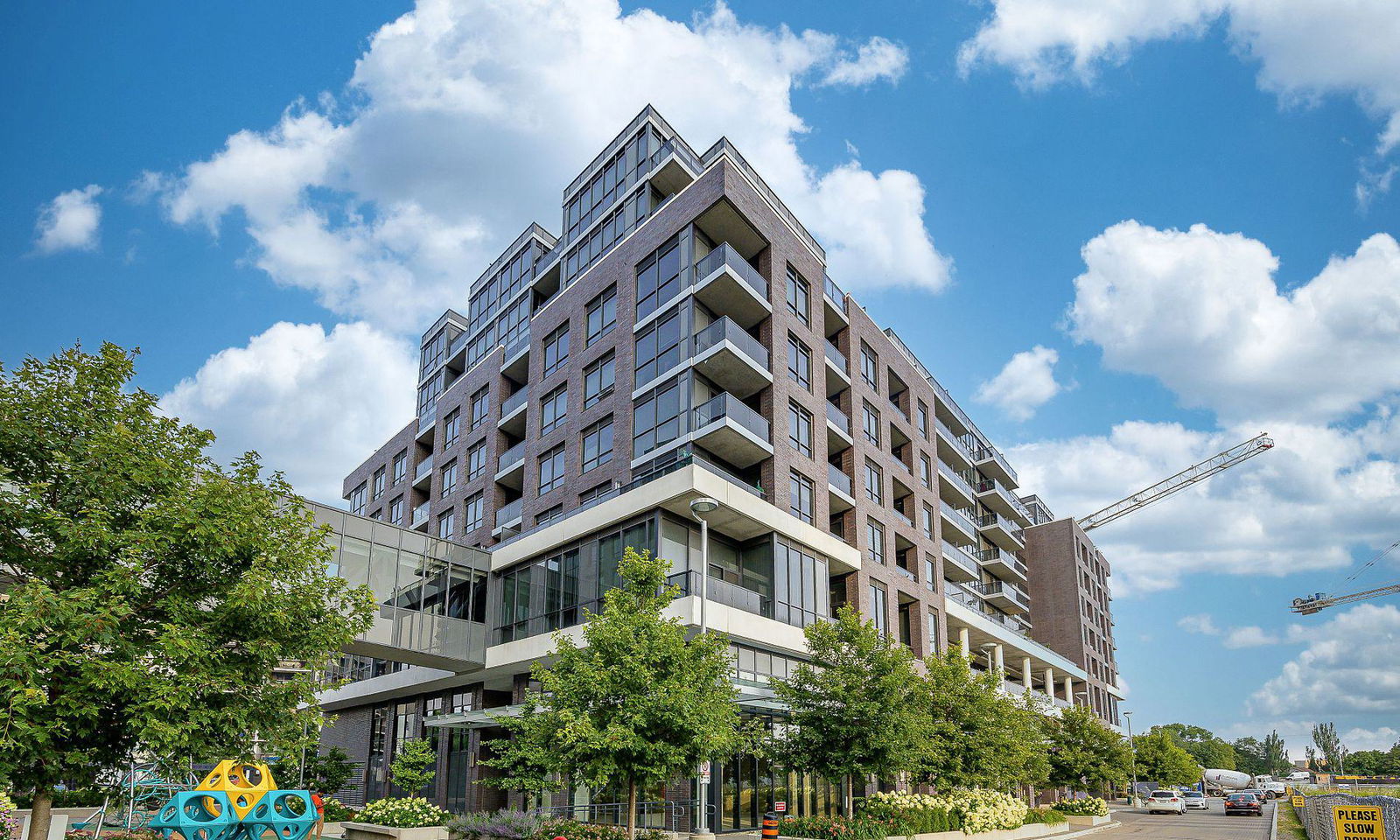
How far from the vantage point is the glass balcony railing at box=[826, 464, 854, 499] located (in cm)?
3856

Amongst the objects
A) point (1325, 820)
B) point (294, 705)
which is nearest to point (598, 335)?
point (294, 705)

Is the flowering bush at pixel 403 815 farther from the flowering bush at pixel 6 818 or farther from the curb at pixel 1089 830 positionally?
the curb at pixel 1089 830

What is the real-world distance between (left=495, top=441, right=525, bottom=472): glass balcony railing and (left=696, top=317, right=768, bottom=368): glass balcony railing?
41.2 feet

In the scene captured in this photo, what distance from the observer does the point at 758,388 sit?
3525cm

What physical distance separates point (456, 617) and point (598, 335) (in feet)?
40.9

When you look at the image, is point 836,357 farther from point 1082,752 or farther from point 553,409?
point 1082,752

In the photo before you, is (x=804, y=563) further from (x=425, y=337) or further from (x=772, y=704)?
(x=425, y=337)

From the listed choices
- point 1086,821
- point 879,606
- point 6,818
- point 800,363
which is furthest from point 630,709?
point 1086,821

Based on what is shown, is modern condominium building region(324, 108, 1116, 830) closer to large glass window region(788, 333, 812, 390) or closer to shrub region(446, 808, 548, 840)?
large glass window region(788, 333, 812, 390)

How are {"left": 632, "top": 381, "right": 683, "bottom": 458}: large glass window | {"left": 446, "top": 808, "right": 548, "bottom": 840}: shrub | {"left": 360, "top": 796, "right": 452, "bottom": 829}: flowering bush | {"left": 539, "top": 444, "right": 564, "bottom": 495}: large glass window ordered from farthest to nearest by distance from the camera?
1. {"left": 539, "top": 444, "right": 564, "bottom": 495}: large glass window
2. {"left": 632, "top": 381, "right": 683, "bottom": 458}: large glass window
3. {"left": 360, "top": 796, "right": 452, "bottom": 829}: flowering bush
4. {"left": 446, "top": 808, "right": 548, "bottom": 840}: shrub

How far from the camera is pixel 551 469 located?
40.1 metres

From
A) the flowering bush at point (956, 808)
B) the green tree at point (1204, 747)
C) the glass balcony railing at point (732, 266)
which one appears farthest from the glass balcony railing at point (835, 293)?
the green tree at point (1204, 747)

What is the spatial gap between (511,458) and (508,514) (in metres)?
2.58

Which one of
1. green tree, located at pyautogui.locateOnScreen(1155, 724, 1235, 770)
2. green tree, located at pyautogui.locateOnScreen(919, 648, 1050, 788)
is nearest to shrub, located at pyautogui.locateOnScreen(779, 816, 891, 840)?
green tree, located at pyautogui.locateOnScreen(919, 648, 1050, 788)
